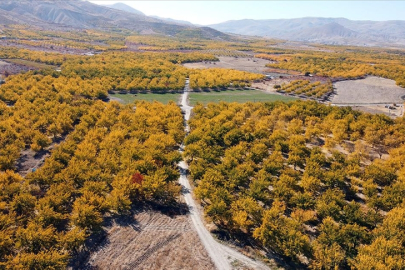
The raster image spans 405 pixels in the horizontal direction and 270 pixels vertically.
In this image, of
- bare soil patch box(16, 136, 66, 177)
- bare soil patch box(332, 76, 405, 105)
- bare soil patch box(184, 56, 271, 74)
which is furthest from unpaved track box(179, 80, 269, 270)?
bare soil patch box(184, 56, 271, 74)

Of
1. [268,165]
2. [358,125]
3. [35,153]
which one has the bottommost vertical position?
[35,153]

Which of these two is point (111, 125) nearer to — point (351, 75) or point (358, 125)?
point (358, 125)

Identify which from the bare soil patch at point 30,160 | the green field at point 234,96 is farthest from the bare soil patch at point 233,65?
the bare soil patch at point 30,160

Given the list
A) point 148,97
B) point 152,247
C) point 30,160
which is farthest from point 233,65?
point 152,247

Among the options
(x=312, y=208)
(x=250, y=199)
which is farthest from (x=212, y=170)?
(x=312, y=208)

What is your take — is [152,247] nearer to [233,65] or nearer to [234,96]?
[234,96]

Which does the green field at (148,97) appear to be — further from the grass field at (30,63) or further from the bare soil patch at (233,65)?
the bare soil patch at (233,65)
